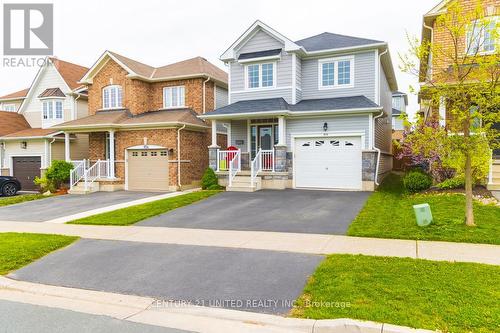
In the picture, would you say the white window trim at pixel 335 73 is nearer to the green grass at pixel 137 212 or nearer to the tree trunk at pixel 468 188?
the green grass at pixel 137 212

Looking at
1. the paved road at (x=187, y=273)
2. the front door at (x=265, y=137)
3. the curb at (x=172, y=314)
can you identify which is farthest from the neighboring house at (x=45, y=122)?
the curb at (x=172, y=314)

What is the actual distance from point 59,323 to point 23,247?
15.1 feet

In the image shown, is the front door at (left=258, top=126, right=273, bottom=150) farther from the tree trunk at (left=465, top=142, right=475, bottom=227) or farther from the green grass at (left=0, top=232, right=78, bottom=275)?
the green grass at (left=0, top=232, right=78, bottom=275)

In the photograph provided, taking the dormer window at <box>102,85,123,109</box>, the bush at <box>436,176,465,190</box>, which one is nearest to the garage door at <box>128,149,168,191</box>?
the dormer window at <box>102,85,123,109</box>

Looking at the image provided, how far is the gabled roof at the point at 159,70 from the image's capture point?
21.8 metres

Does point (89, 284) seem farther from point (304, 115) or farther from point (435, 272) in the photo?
point (304, 115)

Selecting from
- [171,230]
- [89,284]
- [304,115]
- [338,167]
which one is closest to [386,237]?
[171,230]

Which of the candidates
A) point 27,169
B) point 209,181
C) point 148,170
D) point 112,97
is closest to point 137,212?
point 209,181

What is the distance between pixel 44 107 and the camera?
85.8ft

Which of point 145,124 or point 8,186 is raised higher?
point 145,124

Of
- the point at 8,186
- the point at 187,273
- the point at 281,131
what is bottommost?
the point at 187,273

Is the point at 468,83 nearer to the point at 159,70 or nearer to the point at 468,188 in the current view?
the point at 468,188

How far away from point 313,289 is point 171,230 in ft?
18.1

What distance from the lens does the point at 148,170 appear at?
20.2 m
